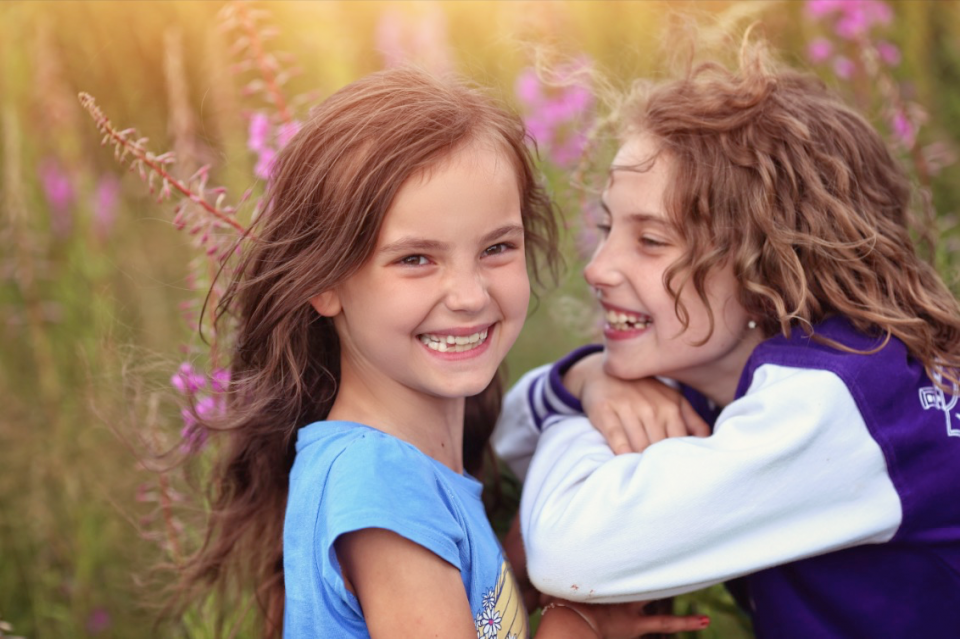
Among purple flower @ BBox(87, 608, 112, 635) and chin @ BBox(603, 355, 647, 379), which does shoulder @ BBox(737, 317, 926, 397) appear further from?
purple flower @ BBox(87, 608, 112, 635)

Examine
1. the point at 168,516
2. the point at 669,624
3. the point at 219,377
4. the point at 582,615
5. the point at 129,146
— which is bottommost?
the point at 669,624

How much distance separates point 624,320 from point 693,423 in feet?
0.97

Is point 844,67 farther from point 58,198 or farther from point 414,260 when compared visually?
point 58,198

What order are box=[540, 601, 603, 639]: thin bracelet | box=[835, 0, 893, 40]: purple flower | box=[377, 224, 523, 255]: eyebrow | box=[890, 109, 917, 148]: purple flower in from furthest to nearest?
box=[835, 0, 893, 40]: purple flower < box=[890, 109, 917, 148]: purple flower < box=[540, 601, 603, 639]: thin bracelet < box=[377, 224, 523, 255]: eyebrow

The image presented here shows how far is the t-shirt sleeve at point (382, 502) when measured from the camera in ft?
5.14

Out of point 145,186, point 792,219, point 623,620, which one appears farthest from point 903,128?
point 145,186

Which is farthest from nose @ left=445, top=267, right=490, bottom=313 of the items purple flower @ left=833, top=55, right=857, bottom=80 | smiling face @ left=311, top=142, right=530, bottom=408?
purple flower @ left=833, top=55, right=857, bottom=80

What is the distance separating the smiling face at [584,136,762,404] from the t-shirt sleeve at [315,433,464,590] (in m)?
0.72

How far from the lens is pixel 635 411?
2.16 m

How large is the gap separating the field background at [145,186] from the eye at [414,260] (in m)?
0.57

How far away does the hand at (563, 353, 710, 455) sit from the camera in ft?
6.82

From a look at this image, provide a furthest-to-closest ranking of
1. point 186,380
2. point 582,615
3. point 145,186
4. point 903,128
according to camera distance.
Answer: point 145,186 → point 903,128 → point 186,380 → point 582,615

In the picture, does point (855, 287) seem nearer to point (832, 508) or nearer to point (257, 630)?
point (832, 508)

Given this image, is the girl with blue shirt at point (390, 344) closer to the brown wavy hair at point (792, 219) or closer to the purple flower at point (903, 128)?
the brown wavy hair at point (792, 219)
